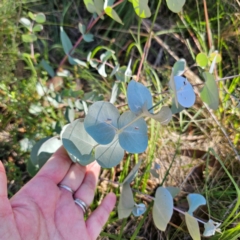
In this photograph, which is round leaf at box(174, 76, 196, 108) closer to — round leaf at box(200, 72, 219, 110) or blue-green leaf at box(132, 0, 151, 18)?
round leaf at box(200, 72, 219, 110)

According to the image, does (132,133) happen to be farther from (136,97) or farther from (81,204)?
(81,204)

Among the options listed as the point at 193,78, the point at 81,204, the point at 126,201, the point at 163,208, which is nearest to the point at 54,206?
the point at 81,204

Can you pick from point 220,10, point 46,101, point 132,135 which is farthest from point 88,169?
point 220,10

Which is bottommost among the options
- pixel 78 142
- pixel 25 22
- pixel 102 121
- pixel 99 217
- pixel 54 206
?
pixel 99 217

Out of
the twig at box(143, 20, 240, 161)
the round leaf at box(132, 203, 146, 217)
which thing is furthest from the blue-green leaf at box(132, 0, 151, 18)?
the round leaf at box(132, 203, 146, 217)

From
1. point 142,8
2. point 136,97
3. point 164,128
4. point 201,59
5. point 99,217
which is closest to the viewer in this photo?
point 136,97

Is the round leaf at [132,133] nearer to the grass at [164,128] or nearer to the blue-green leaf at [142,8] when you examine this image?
the blue-green leaf at [142,8]
